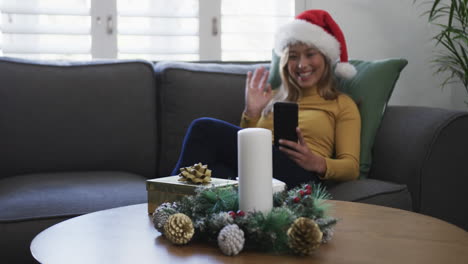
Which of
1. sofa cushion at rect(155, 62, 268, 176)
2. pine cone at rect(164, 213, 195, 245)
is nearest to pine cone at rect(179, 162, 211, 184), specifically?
pine cone at rect(164, 213, 195, 245)

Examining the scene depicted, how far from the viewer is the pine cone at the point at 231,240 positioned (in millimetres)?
958

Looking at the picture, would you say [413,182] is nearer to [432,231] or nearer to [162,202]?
[432,231]

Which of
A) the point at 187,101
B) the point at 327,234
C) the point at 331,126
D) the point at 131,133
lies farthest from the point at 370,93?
the point at 327,234

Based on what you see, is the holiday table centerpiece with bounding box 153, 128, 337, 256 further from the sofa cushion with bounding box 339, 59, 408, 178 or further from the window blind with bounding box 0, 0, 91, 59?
the window blind with bounding box 0, 0, 91, 59

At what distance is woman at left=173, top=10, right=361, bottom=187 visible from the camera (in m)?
1.79

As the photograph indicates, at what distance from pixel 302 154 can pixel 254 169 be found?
0.87 meters

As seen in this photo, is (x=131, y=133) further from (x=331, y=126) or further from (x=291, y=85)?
(x=331, y=126)

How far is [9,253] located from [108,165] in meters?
0.68

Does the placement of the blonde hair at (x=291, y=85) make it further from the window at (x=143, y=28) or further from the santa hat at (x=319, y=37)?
the window at (x=143, y=28)

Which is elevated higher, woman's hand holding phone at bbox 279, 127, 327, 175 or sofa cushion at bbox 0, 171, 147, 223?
woman's hand holding phone at bbox 279, 127, 327, 175

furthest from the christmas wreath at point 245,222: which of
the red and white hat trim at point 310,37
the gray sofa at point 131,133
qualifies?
the red and white hat trim at point 310,37

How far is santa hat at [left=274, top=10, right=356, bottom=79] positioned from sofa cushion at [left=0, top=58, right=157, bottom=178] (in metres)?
0.54

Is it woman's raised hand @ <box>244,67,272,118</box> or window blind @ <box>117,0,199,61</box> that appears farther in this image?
window blind @ <box>117,0,199,61</box>

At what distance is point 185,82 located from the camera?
2322 mm
